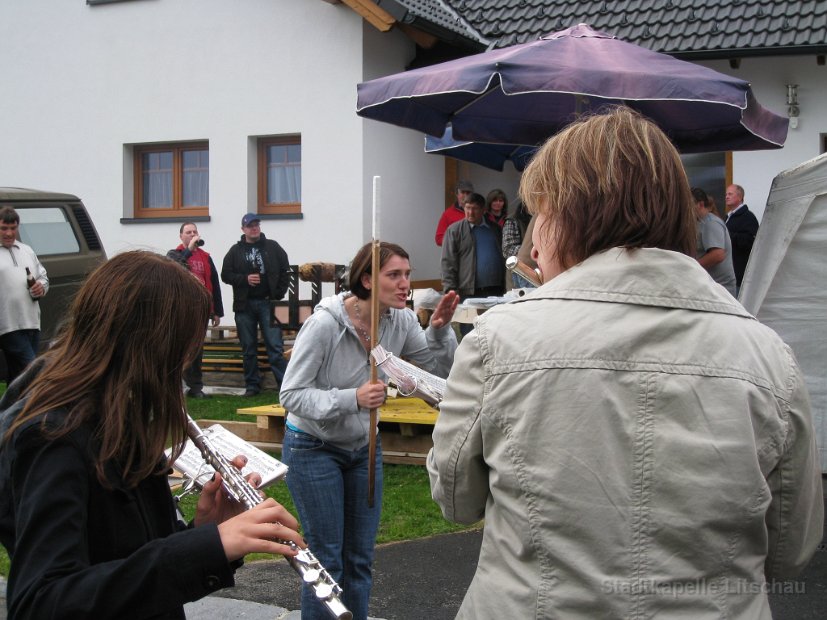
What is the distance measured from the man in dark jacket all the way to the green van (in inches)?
60.9

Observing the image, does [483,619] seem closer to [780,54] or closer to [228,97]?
[780,54]

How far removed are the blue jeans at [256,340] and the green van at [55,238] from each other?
1.77 meters

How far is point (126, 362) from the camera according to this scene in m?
2.01

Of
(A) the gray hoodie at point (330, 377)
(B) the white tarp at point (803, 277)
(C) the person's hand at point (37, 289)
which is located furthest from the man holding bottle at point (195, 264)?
(A) the gray hoodie at point (330, 377)

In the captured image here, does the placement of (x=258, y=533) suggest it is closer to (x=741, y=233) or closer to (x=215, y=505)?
(x=215, y=505)

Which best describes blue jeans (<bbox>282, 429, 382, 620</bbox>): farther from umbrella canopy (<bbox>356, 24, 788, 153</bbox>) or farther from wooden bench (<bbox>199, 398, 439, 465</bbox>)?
wooden bench (<bbox>199, 398, 439, 465</bbox>)

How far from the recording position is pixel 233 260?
1143cm

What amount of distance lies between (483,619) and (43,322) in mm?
9664

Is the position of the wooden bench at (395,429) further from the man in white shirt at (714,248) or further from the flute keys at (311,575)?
the flute keys at (311,575)

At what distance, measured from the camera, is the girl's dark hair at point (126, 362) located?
195cm

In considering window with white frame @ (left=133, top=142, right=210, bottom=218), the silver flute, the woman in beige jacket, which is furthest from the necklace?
window with white frame @ (left=133, top=142, right=210, bottom=218)

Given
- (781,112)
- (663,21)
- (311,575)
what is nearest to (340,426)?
(311,575)

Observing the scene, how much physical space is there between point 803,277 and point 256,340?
23.4 ft

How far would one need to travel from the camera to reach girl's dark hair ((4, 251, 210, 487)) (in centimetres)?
195
